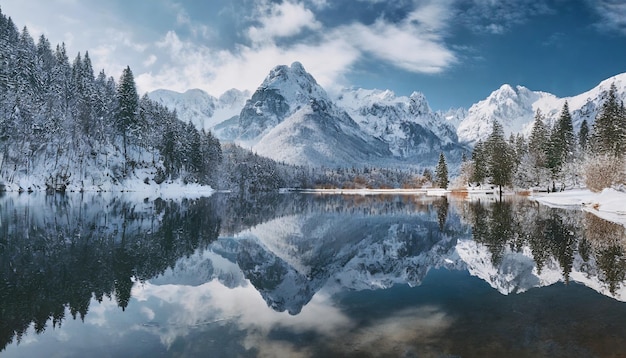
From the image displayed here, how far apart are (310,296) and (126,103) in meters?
103

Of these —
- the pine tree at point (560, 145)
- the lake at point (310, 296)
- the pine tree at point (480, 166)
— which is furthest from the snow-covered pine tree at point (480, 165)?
the lake at point (310, 296)

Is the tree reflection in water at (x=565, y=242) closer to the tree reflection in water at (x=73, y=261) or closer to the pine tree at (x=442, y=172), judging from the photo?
the tree reflection in water at (x=73, y=261)

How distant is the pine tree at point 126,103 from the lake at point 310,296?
82385 millimetres

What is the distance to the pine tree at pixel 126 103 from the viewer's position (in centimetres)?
10188

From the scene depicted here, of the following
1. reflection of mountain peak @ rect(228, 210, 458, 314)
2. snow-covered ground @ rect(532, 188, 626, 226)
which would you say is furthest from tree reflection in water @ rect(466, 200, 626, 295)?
snow-covered ground @ rect(532, 188, 626, 226)

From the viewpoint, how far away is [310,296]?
49.5ft

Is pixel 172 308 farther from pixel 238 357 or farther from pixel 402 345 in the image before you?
pixel 402 345

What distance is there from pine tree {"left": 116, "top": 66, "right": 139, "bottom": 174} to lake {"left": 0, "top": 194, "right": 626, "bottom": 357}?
82385 mm

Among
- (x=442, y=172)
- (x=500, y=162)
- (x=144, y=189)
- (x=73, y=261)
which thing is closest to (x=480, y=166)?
(x=500, y=162)

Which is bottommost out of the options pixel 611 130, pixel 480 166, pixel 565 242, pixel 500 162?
pixel 565 242

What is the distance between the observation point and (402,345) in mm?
9602

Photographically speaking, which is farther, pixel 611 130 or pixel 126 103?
pixel 126 103

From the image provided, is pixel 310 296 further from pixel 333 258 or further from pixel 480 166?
pixel 480 166

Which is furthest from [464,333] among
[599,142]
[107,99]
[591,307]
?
[107,99]
